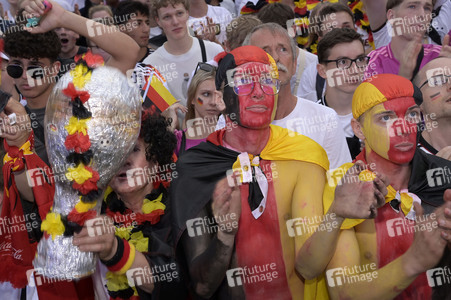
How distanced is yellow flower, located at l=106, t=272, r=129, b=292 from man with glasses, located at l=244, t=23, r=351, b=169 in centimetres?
140

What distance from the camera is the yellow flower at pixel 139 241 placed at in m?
3.21

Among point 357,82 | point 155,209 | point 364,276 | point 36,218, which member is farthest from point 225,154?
point 357,82

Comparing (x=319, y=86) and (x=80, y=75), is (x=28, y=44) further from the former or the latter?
(x=319, y=86)

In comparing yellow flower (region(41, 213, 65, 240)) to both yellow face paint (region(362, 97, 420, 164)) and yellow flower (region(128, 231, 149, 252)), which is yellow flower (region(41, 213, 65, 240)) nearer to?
yellow flower (region(128, 231, 149, 252))

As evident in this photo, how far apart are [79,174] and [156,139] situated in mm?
796

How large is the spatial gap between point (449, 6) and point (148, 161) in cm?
398

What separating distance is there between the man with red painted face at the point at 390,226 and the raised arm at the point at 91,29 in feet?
4.15

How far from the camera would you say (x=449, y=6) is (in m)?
5.92

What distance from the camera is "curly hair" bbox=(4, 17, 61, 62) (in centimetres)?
414

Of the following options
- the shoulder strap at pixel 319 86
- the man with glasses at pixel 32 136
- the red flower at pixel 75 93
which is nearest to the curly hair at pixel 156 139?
the man with glasses at pixel 32 136

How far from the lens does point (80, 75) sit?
270 centimetres

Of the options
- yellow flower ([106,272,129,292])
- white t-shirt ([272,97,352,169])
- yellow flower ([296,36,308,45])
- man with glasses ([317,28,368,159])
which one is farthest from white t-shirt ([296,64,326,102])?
yellow flower ([106,272,129,292])

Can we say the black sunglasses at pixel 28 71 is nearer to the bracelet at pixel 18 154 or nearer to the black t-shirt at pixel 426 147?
the bracelet at pixel 18 154

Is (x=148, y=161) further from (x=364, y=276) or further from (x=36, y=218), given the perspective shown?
(x=364, y=276)
